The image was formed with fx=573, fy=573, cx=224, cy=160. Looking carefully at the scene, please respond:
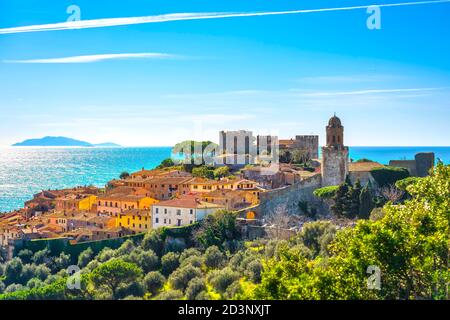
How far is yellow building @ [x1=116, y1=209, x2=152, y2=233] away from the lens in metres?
28.8

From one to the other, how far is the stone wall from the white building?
2184 millimetres

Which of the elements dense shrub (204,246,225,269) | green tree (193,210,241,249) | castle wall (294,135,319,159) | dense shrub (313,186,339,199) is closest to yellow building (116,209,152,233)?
green tree (193,210,241,249)

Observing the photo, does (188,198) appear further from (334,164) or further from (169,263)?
(334,164)

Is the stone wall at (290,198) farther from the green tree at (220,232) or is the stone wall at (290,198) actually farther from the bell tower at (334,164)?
the green tree at (220,232)

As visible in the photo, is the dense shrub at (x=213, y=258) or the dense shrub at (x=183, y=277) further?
the dense shrub at (x=213, y=258)

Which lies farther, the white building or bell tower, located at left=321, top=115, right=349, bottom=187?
bell tower, located at left=321, top=115, right=349, bottom=187

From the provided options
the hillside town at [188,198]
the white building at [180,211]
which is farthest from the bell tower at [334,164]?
the white building at [180,211]

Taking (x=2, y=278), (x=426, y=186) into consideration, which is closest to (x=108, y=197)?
(x=2, y=278)

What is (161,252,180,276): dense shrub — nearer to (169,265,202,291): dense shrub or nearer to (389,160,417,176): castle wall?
(169,265,202,291): dense shrub

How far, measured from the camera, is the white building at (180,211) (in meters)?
27.1

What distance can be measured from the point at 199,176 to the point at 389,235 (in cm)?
2824

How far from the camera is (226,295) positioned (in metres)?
18.0

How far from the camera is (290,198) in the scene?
2834cm
